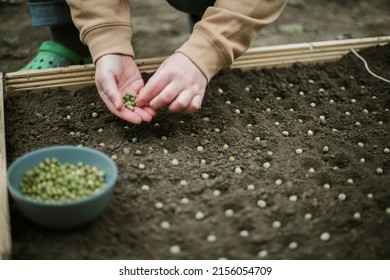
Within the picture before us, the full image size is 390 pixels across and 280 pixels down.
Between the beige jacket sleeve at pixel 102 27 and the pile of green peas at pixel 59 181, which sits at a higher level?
the beige jacket sleeve at pixel 102 27

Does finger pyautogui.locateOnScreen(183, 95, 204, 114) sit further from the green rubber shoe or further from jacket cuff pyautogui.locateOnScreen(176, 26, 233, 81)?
the green rubber shoe

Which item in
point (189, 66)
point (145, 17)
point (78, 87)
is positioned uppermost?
point (189, 66)

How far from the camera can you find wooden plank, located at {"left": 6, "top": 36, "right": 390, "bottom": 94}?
2.41 metres

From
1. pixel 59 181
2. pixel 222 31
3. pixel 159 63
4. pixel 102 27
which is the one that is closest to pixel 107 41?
pixel 102 27

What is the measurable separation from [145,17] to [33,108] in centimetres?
185

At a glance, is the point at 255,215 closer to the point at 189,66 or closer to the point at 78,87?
the point at 189,66

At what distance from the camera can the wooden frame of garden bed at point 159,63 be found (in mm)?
2387

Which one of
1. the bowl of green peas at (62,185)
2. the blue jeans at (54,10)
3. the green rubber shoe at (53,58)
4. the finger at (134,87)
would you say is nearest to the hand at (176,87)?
the finger at (134,87)

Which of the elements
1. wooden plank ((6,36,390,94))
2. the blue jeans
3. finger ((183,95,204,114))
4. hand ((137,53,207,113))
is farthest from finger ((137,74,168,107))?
the blue jeans

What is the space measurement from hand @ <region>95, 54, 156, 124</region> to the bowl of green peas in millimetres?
364

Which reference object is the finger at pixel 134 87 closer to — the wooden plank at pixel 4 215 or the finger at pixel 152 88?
the finger at pixel 152 88

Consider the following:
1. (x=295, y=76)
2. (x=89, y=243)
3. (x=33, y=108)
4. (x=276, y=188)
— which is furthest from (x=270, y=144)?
(x=33, y=108)

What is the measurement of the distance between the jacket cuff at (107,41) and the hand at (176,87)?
264mm

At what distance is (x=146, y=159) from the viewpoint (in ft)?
6.49
